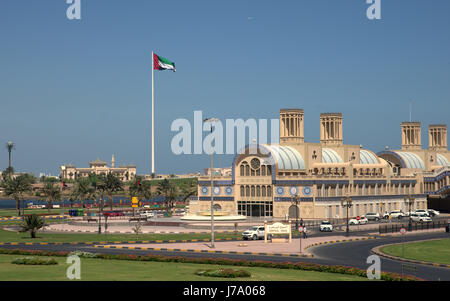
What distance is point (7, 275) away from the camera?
4369 cm

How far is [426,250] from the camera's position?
69.6m

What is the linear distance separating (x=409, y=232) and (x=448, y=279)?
46502 millimetres

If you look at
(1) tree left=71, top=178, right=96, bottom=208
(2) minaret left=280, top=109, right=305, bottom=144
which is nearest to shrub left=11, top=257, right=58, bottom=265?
(2) minaret left=280, top=109, right=305, bottom=144

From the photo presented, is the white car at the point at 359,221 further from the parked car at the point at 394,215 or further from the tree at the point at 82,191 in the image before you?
the tree at the point at 82,191

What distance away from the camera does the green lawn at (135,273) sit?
43.5 metres

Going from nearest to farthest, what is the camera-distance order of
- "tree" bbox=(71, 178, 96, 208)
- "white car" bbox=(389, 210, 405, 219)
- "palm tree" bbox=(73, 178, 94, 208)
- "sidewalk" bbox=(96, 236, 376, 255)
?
1. "sidewalk" bbox=(96, 236, 376, 255)
2. "white car" bbox=(389, 210, 405, 219)
3. "tree" bbox=(71, 178, 96, 208)
4. "palm tree" bbox=(73, 178, 94, 208)

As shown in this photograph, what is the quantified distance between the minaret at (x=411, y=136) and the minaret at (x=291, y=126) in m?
46.7

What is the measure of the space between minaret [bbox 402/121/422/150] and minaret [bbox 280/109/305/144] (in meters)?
46.7

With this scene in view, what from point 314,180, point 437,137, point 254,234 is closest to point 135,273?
point 254,234

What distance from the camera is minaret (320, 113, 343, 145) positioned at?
15200 centimetres

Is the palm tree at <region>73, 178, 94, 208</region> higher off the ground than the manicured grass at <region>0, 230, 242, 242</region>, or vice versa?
the palm tree at <region>73, 178, 94, 208</region>

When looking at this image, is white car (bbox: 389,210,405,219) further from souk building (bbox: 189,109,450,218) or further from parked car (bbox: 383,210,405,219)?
souk building (bbox: 189,109,450,218)

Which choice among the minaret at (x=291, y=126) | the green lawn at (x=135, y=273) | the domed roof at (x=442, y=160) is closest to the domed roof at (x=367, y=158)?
the minaret at (x=291, y=126)
